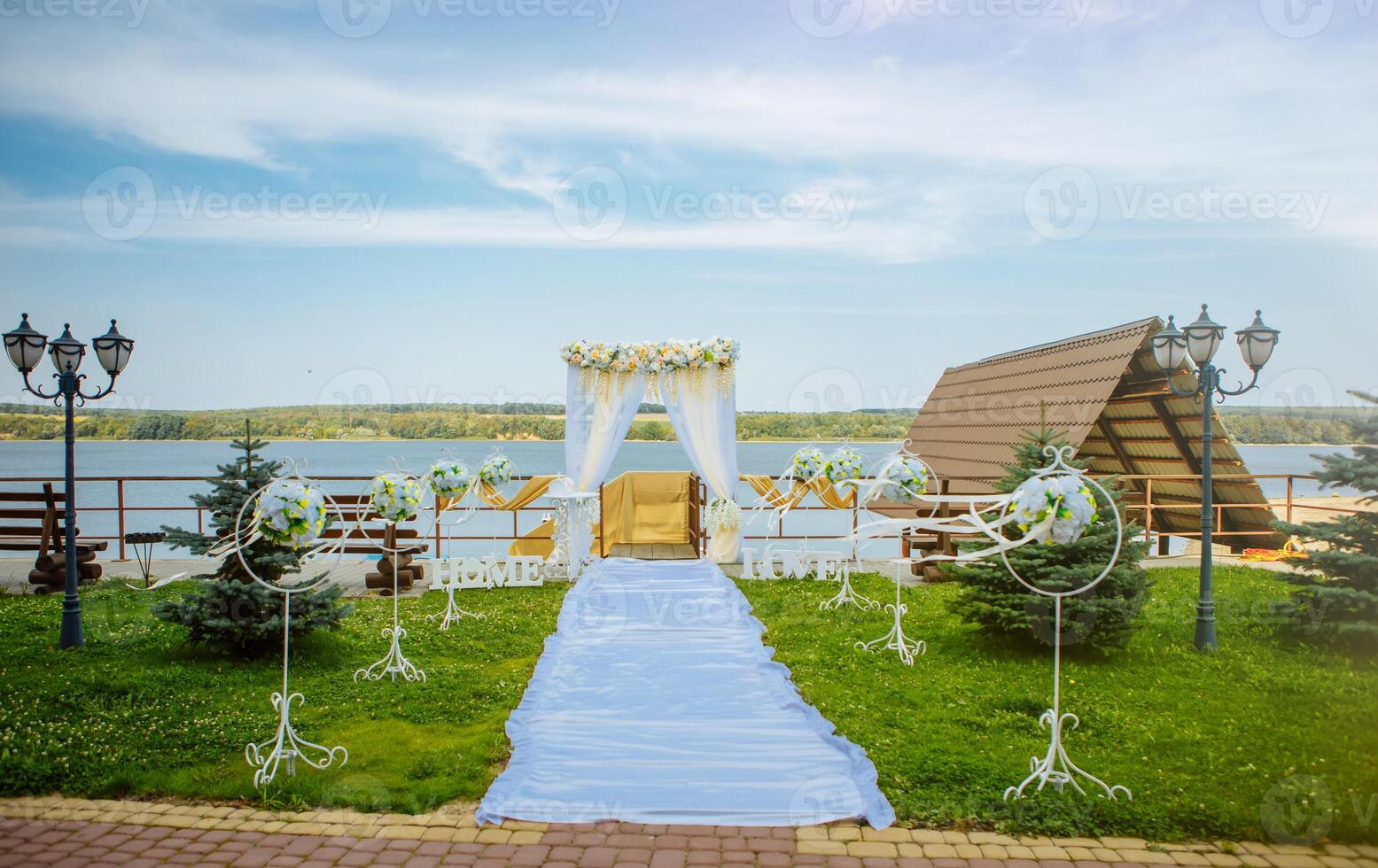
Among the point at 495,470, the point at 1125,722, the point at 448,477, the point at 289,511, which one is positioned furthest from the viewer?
the point at 495,470

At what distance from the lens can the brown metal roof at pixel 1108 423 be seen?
1093 centimetres

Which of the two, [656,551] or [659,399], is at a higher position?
→ [659,399]

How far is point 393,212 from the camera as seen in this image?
1672 centimetres

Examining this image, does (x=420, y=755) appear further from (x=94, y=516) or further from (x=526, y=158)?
(x=94, y=516)

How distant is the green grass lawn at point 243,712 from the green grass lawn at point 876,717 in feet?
0.06

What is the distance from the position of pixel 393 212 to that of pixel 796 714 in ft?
49.7

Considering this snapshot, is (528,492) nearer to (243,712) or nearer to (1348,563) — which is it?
(243,712)

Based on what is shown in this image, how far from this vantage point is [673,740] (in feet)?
14.6

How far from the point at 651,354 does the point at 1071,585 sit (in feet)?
20.6

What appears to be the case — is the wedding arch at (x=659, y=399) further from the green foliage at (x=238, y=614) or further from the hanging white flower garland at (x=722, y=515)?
the green foliage at (x=238, y=614)

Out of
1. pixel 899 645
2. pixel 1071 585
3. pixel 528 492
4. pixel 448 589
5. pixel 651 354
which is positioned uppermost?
pixel 651 354

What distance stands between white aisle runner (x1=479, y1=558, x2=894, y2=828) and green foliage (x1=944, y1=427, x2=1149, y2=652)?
1.98 metres

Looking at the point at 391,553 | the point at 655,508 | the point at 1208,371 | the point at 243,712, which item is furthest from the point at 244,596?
the point at 1208,371

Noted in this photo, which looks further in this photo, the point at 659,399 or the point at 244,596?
the point at 659,399
